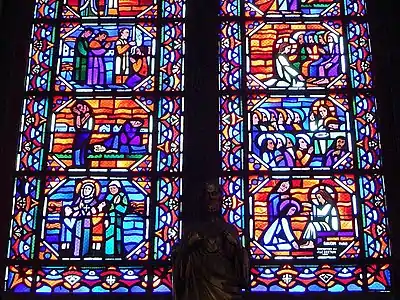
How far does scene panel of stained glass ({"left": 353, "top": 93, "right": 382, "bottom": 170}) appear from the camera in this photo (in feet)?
24.8

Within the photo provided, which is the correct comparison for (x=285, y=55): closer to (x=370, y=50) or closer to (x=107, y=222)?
(x=370, y=50)

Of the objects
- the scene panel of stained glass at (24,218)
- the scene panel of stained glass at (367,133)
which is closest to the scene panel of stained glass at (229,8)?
the scene panel of stained glass at (367,133)

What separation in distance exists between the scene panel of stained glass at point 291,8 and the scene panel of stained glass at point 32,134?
188 cm

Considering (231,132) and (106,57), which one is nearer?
(231,132)

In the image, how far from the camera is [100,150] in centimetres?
762

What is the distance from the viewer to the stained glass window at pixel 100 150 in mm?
7215

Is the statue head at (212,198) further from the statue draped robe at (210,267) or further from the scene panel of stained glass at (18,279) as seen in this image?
the scene panel of stained glass at (18,279)

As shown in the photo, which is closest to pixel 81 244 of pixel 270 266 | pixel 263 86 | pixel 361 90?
pixel 270 266

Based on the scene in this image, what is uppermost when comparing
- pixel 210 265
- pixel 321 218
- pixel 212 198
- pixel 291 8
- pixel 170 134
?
pixel 291 8

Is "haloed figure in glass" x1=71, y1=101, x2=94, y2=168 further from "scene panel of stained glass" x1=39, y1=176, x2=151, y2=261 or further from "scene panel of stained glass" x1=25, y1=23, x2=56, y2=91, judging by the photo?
"scene panel of stained glass" x1=25, y1=23, x2=56, y2=91

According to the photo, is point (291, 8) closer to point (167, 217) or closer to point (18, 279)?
point (167, 217)

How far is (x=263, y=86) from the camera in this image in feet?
25.7

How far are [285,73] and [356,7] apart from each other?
0.89 m

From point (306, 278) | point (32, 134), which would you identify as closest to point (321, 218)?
point (306, 278)
